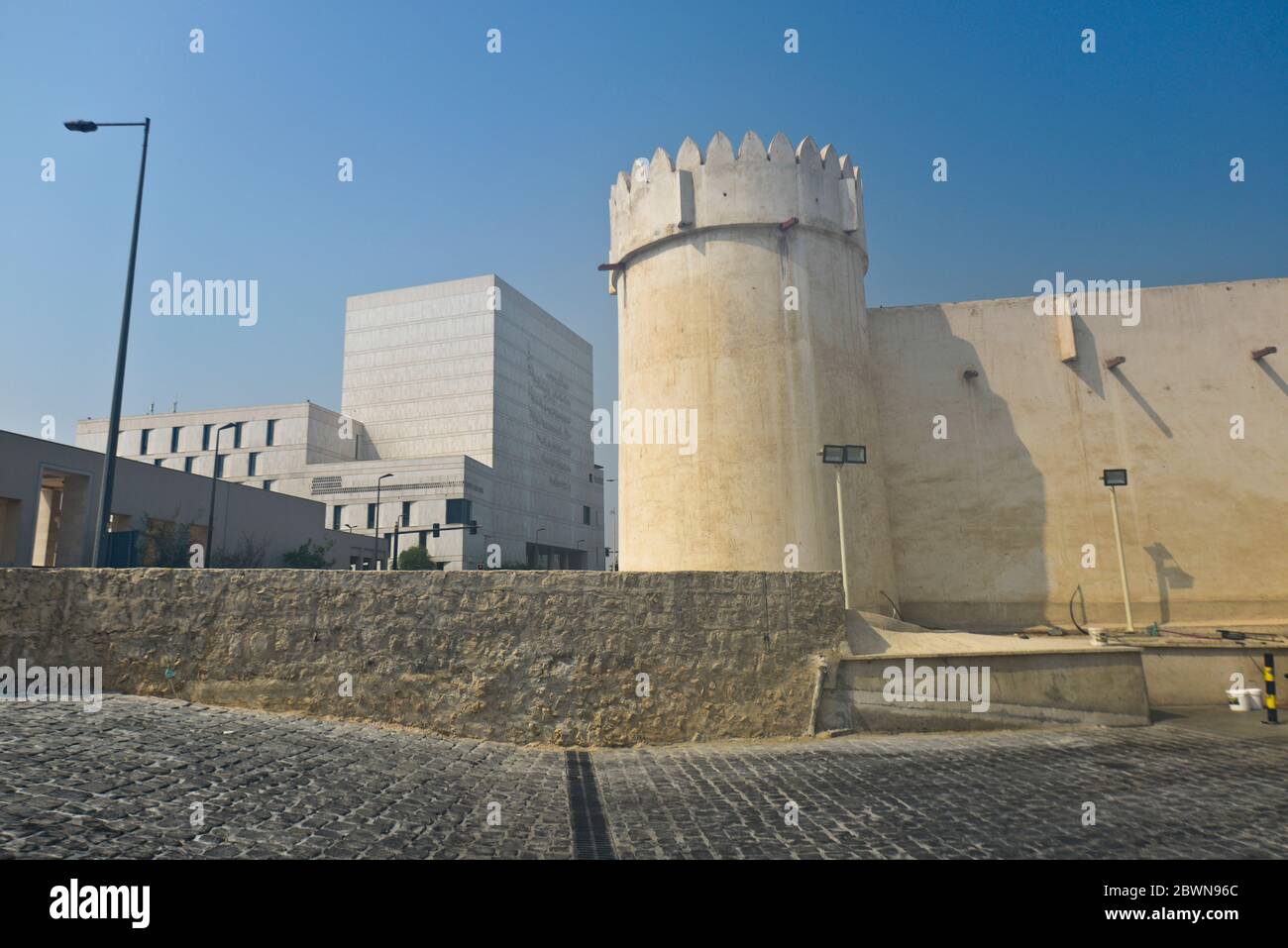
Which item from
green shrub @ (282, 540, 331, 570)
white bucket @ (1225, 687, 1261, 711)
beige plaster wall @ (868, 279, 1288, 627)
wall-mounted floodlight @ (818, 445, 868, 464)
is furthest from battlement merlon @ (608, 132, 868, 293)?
green shrub @ (282, 540, 331, 570)

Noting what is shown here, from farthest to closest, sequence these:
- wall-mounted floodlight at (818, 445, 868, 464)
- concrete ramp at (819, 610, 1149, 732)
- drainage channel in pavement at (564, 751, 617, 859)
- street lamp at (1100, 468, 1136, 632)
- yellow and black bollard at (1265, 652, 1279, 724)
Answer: street lamp at (1100, 468, 1136, 632) < wall-mounted floodlight at (818, 445, 868, 464) < yellow and black bollard at (1265, 652, 1279, 724) < concrete ramp at (819, 610, 1149, 732) < drainage channel in pavement at (564, 751, 617, 859)

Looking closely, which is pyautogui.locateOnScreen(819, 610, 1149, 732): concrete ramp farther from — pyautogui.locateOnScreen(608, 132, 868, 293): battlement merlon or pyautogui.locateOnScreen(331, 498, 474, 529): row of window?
pyautogui.locateOnScreen(331, 498, 474, 529): row of window

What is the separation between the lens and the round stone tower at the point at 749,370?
1393cm

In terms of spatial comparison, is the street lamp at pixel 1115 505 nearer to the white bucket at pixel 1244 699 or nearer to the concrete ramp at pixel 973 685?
the white bucket at pixel 1244 699

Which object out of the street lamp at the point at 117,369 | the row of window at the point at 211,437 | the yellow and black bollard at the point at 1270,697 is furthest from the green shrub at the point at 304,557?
the yellow and black bollard at the point at 1270,697

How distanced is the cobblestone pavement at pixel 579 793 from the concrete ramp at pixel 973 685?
0.85 m

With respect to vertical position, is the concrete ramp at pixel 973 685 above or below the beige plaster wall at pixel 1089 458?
below

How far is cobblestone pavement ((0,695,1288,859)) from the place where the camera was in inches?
222

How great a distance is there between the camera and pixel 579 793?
25.2ft

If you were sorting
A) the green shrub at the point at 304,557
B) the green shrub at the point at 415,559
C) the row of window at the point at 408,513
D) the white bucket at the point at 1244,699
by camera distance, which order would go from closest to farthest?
1. the white bucket at the point at 1244,699
2. the green shrub at the point at 304,557
3. the green shrub at the point at 415,559
4. the row of window at the point at 408,513

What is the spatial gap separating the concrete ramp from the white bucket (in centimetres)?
259
